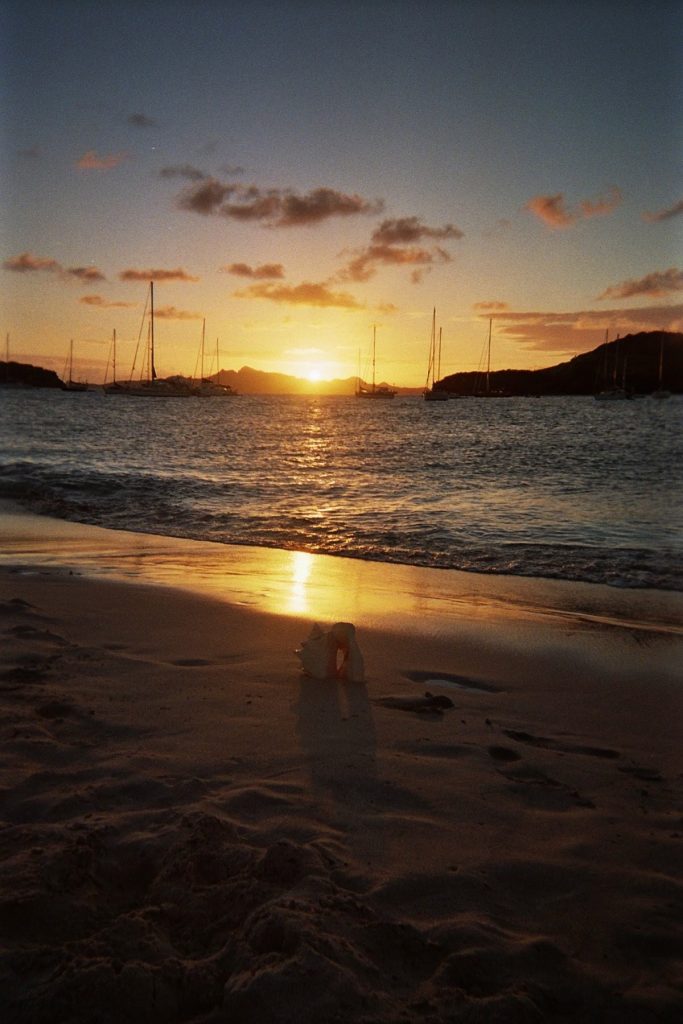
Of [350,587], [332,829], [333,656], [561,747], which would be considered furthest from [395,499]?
[332,829]

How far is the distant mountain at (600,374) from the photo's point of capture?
138875 millimetres

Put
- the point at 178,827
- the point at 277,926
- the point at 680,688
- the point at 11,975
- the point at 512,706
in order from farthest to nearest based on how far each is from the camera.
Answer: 1. the point at 680,688
2. the point at 512,706
3. the point at 178,827
4. the point at 277,926
5. the point at 11,975

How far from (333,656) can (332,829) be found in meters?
1.73

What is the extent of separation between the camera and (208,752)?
3.55m

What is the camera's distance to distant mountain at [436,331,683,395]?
139 meters

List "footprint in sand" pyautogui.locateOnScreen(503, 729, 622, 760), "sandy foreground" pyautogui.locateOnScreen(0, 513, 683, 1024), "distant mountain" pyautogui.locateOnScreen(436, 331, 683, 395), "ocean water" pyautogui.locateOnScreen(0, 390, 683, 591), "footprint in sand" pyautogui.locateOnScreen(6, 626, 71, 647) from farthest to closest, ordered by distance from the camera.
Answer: "distant mountain" pyautogui.locateOnScreen(436, 331, 683, 395)
"ocean water" pyautogui.locateOnScreen(0, 390, 683, 591)
"footprint in sand" pyautogui.locateOnScreen(6, 626, 71, 647)
"footprint in sand" pyautogui.locateOnScreen(503, 729, 622, 760)
"sandy foreground" pyautogui.locateOnScreen(0, 513, 683, 1024)

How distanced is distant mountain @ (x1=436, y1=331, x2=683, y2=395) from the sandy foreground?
432 feet

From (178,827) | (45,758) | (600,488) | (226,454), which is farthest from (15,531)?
(226,454)

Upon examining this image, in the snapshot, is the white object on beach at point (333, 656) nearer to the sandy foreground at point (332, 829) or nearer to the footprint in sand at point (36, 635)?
the sandy foreground at point (332, 829)

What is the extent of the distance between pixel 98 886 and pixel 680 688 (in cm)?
395

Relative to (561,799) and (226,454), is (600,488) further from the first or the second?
(561,799)

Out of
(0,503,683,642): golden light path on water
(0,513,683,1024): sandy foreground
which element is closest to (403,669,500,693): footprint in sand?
(0,513,683,1024): sandy foreground

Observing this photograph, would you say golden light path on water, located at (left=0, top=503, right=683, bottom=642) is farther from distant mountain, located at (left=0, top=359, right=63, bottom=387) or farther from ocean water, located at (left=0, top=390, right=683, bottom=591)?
distant mountain, located at (left=0, top=359, right=63, bottom=387)

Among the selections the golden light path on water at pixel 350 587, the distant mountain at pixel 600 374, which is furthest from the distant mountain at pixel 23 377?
the golden light path on water at pixel 350 587
